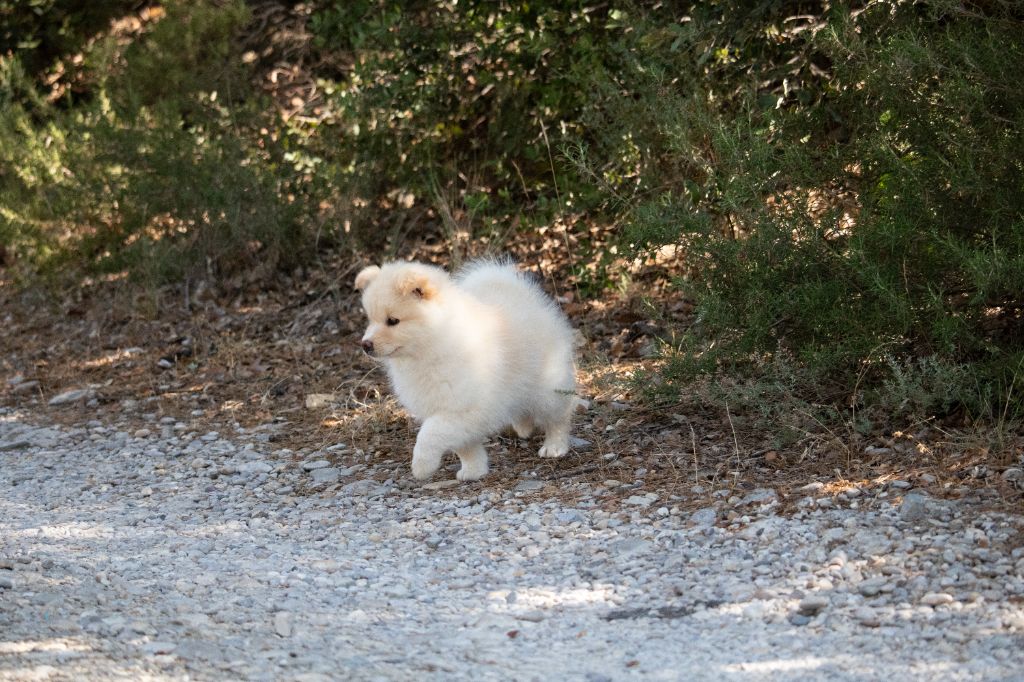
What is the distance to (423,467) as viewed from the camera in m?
5.54

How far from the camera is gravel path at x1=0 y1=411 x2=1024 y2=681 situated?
3.57m

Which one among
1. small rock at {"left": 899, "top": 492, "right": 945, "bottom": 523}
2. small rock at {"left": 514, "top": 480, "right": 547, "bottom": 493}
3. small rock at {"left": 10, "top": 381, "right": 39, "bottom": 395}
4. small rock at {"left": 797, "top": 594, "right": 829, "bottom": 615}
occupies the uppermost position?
small rock at {"left": 10, "top": 381, "right": 39, "bottom": 395}

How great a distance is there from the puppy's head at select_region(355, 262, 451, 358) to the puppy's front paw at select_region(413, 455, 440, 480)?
49 cm

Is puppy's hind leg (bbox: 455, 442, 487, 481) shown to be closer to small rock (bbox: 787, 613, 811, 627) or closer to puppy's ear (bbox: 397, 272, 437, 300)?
puppy's ear (bbox: 397, 272, 437, 300)

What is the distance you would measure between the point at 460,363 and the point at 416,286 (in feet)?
1.32

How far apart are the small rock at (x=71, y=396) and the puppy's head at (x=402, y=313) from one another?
10.0 feet

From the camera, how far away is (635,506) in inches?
196

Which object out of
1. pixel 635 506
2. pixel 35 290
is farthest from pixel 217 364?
pixel 635 506

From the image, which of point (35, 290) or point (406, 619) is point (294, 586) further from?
point (35, 290)

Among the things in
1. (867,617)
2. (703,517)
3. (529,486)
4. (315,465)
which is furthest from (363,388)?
(867,617)

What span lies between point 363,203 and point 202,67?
229cm

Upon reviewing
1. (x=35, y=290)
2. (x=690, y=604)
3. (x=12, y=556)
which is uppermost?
(x=35, y=290)

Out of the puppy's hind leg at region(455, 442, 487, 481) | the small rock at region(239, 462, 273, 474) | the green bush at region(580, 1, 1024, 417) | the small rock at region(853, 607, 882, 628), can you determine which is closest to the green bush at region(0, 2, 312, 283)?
the small rock at region(239, 462, 273, 474)

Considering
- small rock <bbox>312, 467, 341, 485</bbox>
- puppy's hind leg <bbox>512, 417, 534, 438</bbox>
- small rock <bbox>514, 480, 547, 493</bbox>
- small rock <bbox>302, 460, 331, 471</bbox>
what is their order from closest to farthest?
small rock <bbox>514, 480, 547, 493</bbox>, small rock <bbox>312, 467, 341, 485</bbox>, small rock <bbox>302, 460, 331, 471</bbox>, puppy's hind leg <bbox>512, 417, 534, 438</bbox>
